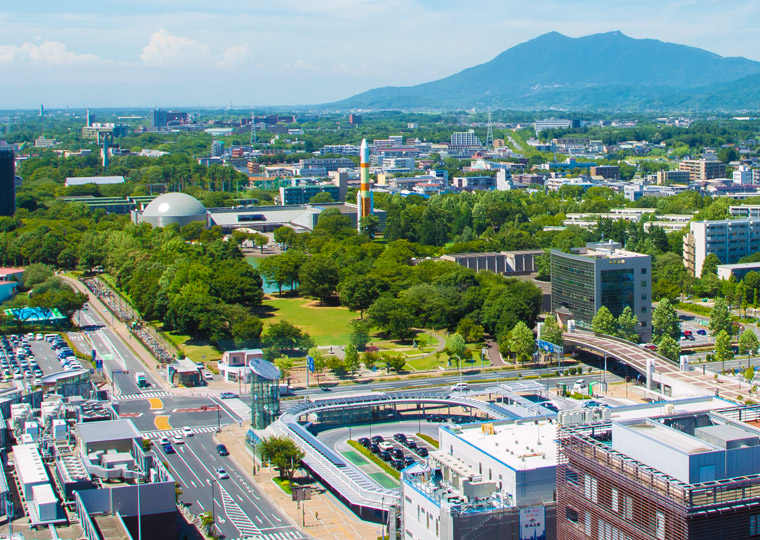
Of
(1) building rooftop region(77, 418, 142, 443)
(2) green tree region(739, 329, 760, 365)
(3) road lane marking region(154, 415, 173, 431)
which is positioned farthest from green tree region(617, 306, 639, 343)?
(1) building rooftop region(77, 418, 142, 443)

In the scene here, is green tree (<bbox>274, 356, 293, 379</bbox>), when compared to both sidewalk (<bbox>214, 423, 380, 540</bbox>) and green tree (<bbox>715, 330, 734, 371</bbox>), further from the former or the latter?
green tree (<bbox>715, 330, 734, 371</bbox>)

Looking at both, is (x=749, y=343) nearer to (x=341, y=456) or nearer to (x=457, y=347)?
(x=457, y=347)

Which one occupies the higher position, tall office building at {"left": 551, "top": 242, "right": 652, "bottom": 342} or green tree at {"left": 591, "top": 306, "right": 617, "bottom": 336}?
tall office building at {"left": 551, "top": 242, "right": 652, "bottom": 342}

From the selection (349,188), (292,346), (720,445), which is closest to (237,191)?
(349,188)

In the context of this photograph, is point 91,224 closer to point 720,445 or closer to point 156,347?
point 156,347

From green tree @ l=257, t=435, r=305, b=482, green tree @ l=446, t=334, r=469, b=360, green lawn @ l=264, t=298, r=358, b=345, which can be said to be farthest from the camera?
green lawn @ l=264, t=298, r=358, b=345

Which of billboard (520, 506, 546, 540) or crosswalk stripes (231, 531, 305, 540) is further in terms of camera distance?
crosswalk stripes (231, 531, 305, 540)

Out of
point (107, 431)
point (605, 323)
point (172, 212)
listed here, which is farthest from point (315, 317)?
point (172, 212)
